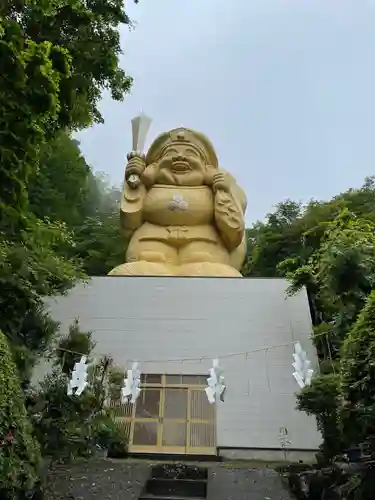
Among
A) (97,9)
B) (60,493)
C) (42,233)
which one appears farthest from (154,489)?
(97,9)

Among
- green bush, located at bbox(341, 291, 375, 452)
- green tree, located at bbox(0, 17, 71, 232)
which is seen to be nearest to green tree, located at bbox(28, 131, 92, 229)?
green tree, located at bbox(0, 17, 71, 232)

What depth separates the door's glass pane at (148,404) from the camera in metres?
7.84

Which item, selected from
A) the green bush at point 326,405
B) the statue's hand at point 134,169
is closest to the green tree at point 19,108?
the green bush at point 326,405

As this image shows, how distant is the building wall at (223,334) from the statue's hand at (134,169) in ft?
8.99

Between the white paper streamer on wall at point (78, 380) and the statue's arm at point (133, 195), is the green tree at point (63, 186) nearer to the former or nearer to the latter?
the statue's arm at point (133, 195)

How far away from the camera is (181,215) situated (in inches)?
433

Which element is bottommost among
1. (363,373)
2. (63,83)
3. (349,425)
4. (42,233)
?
(349,425)

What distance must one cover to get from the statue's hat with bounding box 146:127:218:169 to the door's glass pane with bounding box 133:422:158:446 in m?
6.05

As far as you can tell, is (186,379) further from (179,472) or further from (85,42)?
(85,42)

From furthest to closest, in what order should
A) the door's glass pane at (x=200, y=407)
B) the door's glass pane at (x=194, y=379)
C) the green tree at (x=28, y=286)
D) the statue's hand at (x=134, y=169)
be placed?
the statue's hand at (x=134, y=169) → the door's glass pane at (x=194, y=379) → the door's glass pane at (x=200, y=407) → the green tree at (x=28, y=286)

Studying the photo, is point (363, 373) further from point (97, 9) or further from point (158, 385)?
point (97, 9)

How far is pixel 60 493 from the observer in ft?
17.2

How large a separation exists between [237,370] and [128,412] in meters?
1.60

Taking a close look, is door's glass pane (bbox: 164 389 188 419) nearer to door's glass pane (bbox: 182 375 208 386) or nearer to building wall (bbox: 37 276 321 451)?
door's glass pane (bbox: 182 375 208 386)
